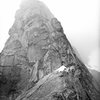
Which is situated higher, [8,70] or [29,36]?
[29,36]

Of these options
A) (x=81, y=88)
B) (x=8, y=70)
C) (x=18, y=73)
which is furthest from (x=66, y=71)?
(x=8, y=70)

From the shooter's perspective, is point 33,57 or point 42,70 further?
point 33,57

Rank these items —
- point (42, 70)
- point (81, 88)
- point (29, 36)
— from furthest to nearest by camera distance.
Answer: point (29, 36), point (42, 70), point (81, 88)

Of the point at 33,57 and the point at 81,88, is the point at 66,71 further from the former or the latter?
the point at 33,57

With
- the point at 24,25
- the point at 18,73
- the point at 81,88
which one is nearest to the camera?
the point at 81,88

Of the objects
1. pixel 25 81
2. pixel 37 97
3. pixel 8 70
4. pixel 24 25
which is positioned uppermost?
pixel 24 25

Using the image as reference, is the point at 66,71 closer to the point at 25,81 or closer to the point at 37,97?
the point at 37,97
